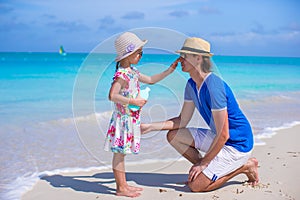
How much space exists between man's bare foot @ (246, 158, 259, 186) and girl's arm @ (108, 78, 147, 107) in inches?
41.1

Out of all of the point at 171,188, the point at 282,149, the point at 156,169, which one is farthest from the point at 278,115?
the point at 171,188

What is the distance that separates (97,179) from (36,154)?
1113 mm

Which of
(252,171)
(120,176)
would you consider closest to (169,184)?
(120,176)

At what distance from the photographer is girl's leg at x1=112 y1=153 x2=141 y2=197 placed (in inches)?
128

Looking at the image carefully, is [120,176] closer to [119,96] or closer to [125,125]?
[125,125]

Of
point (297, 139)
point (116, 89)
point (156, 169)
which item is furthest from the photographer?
point (297, 139)

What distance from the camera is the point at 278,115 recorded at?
24.2ft

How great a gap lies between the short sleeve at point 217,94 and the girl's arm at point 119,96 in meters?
0.51

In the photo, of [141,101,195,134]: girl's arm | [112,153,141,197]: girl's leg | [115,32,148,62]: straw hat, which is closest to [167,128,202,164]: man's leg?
[141,101,195,134]: girl's arm

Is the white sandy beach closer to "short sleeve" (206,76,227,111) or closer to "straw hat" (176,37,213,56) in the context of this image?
"short sleeve" (206,76,227,111)

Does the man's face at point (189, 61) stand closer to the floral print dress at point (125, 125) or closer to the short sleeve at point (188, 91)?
the short sleeve at point (188, 91)

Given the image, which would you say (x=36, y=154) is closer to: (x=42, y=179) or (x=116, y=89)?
(x=42, y=179)

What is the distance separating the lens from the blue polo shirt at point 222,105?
312cm

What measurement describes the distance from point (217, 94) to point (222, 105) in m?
0.09
